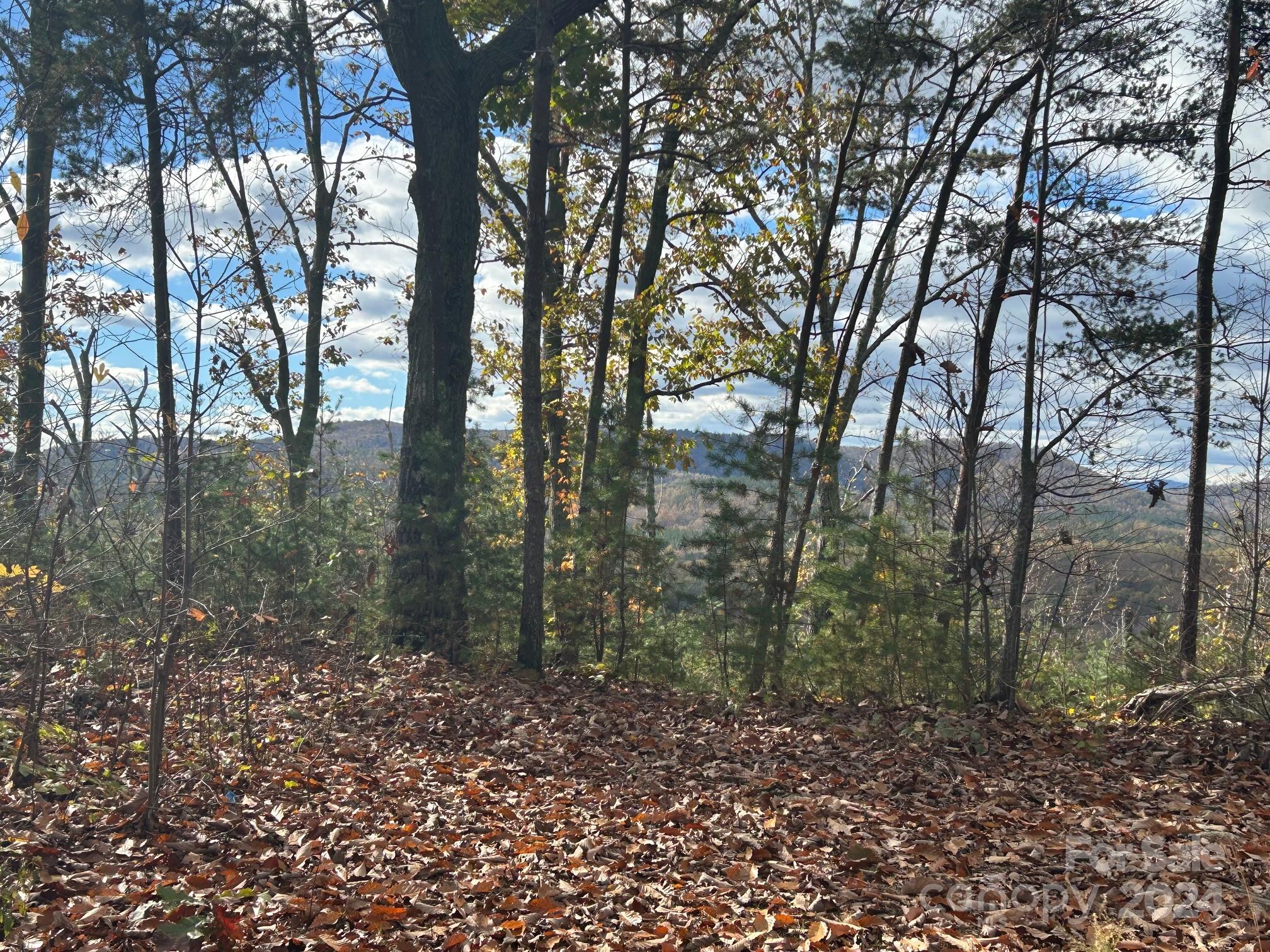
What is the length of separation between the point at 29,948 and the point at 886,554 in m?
7.14

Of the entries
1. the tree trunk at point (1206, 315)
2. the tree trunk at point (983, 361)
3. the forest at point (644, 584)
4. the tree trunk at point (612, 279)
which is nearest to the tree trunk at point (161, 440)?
the forest at point (644, 584)

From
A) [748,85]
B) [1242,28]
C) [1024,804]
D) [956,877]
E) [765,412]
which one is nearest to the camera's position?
[956,877]

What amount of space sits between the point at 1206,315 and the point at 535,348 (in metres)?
7.19

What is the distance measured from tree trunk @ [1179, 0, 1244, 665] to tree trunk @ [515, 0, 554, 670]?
22.1 feet

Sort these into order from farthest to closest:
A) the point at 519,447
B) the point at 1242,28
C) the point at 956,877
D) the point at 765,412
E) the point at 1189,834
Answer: the point at 519,447, the point at 765,412, the point at 1242,28, the point at 1189,834, the point at 956,877

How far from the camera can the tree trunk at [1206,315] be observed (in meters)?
8.68

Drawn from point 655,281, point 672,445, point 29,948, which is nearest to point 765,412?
point 672,445

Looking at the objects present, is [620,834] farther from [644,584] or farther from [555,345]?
[555,345]

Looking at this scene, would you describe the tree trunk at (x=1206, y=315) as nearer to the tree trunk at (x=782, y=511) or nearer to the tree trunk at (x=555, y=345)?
the tree trunk at (x=782, y=511)

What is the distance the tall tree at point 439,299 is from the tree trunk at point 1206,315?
6995mm

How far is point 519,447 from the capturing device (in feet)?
60.2

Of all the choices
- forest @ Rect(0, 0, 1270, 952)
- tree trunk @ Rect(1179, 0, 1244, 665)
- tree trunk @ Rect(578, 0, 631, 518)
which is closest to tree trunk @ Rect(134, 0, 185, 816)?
forest @ Rect(0, 0, 1270, 952)

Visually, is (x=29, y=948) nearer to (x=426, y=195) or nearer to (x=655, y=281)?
(x=426, y=195)

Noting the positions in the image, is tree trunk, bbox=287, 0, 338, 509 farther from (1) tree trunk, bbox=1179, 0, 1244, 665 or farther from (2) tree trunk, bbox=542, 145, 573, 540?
(1) tree trunk, bbox=1179, 0, 1244, 665
